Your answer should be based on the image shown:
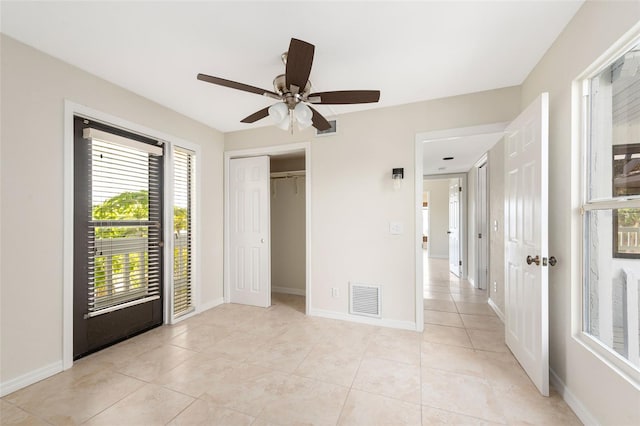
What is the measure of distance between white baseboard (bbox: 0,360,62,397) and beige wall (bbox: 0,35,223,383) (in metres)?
0.02

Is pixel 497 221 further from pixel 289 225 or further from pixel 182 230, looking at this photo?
pixel 182 230

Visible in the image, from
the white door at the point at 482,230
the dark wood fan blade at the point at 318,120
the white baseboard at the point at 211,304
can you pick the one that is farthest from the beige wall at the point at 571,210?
the white baseboard at the point at 211,304

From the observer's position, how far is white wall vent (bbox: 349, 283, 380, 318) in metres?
3.10

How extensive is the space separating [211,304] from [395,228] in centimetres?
276

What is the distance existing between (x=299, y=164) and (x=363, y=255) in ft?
6.99

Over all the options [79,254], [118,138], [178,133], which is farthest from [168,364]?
[178,133]

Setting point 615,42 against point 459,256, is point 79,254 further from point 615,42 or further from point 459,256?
point 459,256

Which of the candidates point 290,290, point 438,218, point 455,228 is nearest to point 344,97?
point 290,290

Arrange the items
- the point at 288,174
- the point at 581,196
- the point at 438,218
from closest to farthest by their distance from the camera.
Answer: the point at 581,196 → the point at 288,174 → the point at 438,218

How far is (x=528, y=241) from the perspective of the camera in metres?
2.04

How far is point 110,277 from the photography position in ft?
8.37

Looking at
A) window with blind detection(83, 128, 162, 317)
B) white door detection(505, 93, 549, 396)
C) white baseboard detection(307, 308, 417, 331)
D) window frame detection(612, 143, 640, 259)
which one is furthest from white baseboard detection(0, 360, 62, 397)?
window frame detection(612, 143, 640, 259)

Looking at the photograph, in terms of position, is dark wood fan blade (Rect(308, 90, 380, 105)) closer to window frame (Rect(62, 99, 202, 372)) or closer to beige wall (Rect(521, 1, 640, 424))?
beige wall (Rect(521, 1, 640, 424))

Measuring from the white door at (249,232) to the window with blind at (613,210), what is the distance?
3.21 m
